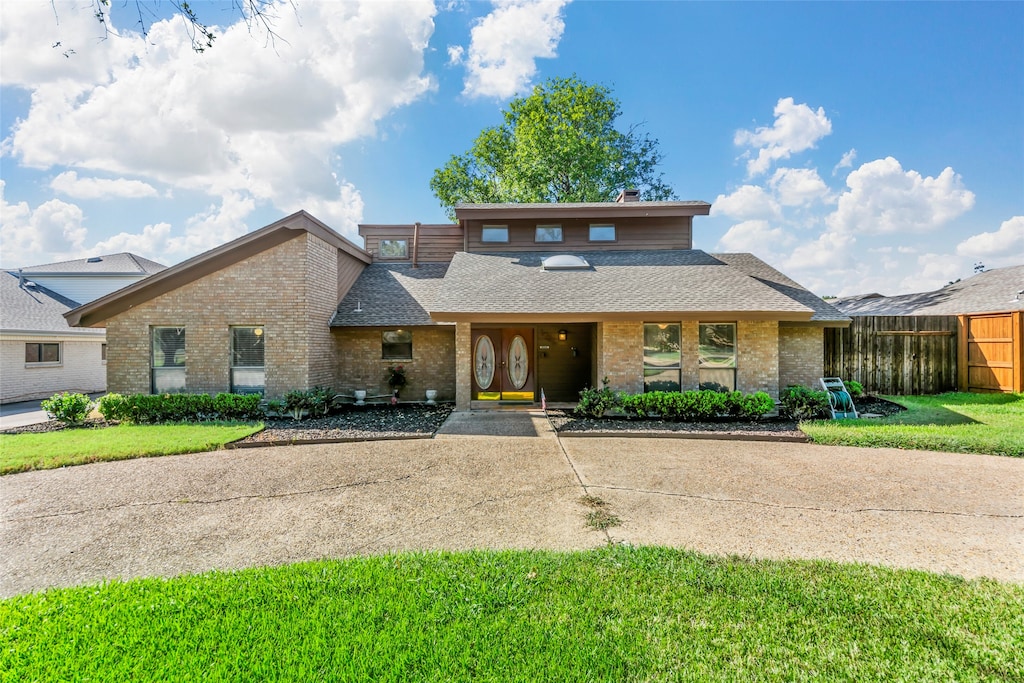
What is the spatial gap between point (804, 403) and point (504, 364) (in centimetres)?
753

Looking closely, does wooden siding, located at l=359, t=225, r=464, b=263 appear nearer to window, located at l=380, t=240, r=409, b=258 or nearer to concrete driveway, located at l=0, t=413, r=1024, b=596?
window, located at l=380, t=240, r=409, b=258

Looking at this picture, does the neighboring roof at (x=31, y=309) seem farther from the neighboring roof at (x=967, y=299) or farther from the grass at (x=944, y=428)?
the neighboring roof at (x=967, y=299)

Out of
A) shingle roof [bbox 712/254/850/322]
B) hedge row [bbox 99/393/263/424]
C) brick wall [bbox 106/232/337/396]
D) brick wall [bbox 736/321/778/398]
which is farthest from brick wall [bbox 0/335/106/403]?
shingle roof [bbox 712/254/850/322]

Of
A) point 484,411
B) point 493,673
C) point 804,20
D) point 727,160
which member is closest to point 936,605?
point 493,673

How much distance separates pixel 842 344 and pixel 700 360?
5584 millimetres

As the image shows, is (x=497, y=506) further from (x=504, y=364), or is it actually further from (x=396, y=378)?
(x=396, y=378)

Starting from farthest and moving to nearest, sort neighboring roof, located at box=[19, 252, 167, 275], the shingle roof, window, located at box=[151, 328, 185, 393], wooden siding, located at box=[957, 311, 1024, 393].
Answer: neighboring roof, located at box=[19, 252, 167, 275]
wooden siding, located at box=[957, 311, 1024, 393]
the shingle roof
window, located at box=[151, 328, 185, 393]

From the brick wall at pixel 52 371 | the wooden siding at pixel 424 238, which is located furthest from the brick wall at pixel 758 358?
the brick wall at pixel 52 371

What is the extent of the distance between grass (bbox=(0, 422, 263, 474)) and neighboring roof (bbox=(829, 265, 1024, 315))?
19909 mm

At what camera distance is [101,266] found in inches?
795

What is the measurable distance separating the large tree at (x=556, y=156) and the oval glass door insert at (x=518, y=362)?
13911mm

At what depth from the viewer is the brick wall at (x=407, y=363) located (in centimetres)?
1253

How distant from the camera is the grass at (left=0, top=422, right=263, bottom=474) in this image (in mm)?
6738

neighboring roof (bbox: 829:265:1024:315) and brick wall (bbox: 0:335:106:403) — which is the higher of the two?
neighboring roof (bbox: 829:265:1024:315)
